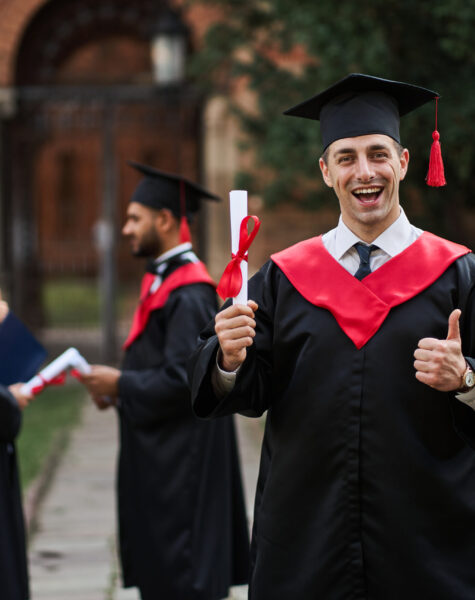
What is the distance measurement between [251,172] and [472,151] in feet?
10.7

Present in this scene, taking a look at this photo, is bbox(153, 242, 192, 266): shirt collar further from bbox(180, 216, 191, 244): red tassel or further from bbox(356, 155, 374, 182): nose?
bbox(356, 155, 374, 182): nose

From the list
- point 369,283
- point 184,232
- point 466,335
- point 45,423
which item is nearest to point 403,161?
point 369,283

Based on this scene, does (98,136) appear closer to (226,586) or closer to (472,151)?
(472,151)

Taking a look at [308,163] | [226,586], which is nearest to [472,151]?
[308,163]

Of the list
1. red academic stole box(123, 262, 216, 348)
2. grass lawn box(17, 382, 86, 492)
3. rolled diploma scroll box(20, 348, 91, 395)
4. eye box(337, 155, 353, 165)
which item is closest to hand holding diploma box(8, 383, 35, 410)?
rolled diploma scroll box(20, 348, 91, 395)

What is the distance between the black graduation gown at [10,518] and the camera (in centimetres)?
323

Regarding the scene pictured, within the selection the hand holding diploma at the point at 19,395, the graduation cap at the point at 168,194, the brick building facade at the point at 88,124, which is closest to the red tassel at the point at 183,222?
the graduation cap at the point at 168,194

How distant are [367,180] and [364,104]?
248 millimetres

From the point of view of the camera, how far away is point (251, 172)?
9.38 meters

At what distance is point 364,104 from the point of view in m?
2.51

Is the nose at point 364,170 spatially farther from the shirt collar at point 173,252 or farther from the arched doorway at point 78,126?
the arched doorway at point 78,126

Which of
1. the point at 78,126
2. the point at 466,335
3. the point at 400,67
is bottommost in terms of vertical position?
the point at 466,335

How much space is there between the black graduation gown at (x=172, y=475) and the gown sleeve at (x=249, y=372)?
4.33 feet

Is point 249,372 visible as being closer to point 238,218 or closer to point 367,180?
point 238,218
